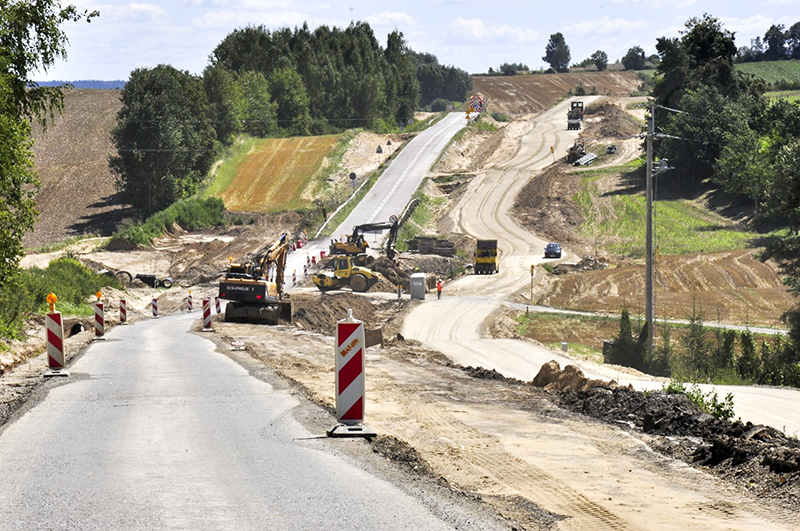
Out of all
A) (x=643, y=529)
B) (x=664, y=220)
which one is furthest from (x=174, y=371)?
(x=664, y=220)

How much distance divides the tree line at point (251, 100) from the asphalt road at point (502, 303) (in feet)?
91.4

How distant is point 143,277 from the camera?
6022 cm

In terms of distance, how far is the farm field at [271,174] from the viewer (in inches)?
3602

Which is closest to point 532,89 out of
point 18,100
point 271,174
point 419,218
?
point 271,174

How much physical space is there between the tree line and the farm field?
3013 millimetres

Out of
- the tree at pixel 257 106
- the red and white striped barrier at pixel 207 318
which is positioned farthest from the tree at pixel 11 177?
the tree at pixel 257 106

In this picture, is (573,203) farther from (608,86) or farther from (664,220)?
(608,86)

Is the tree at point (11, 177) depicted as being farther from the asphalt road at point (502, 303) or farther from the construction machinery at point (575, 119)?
the construction machinery at point (575, 119)

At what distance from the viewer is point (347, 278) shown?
55594mm

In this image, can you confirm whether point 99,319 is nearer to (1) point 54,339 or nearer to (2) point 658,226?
(1) point 54,339

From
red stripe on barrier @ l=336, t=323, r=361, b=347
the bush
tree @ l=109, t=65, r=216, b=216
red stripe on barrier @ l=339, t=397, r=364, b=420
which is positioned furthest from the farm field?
red stripe on barrier @ l=339, t=397, r=364, b=420

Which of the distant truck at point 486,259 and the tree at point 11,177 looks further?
the distant truck at point 486,259

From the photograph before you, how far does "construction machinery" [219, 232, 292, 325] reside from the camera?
3962cm

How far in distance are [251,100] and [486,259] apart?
64.8 meters
